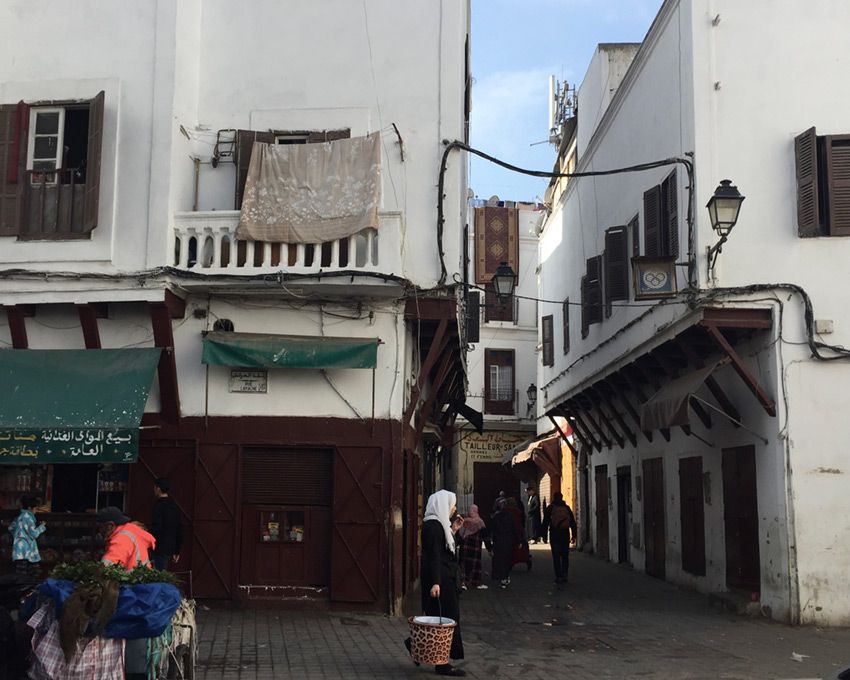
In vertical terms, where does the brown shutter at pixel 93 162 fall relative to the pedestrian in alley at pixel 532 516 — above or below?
above

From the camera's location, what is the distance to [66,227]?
13.9m

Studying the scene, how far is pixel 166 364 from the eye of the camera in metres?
13.8

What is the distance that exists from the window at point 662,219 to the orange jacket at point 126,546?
9.75 meters

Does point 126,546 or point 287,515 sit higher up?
point 287,515

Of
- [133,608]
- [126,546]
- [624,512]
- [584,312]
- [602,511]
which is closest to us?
[133,608]

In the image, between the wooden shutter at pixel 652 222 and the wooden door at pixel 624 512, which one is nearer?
the wooden shutter at pixel 652 222

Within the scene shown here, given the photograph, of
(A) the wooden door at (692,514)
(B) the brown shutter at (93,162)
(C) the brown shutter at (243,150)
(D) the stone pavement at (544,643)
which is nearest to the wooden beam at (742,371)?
(D) the stone pavement at (544,643)

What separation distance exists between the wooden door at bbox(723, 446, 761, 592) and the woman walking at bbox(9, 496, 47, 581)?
1013cm

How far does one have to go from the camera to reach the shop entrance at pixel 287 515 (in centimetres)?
1389

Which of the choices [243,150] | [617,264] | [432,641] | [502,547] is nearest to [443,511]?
[432,641]

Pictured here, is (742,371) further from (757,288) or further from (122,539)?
(122,539)

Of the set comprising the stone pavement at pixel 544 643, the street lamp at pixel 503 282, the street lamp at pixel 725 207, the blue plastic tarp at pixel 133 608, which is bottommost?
the stone pavement at pixel 544 643

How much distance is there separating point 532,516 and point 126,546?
2547 cm

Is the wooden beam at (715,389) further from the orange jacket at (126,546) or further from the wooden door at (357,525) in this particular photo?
the orange jacket at (126,546)
